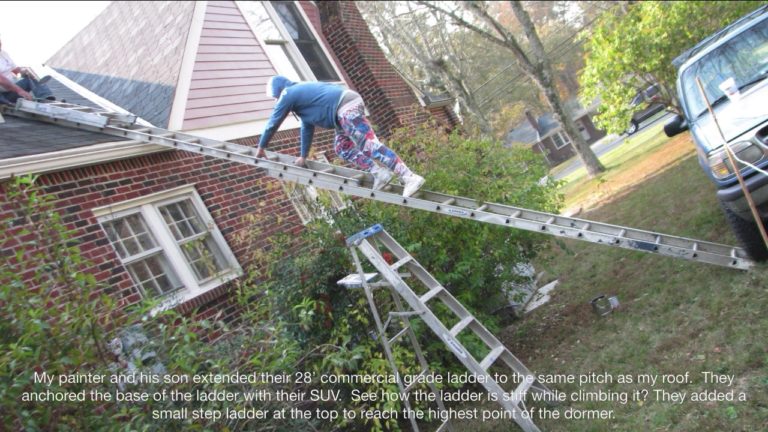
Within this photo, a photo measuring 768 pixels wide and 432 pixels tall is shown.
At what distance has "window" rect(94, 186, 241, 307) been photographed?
256 inches

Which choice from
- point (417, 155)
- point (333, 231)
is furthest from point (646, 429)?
point (417, 155)

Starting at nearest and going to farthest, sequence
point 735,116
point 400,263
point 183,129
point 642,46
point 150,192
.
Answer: point 400,263
point 735,116
point 150,192
point 183,129
point 642,46

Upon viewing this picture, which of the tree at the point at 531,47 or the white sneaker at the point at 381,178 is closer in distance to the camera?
the white sneaker at the point at 381,178

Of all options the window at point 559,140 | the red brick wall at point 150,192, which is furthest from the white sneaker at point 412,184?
the window at point 559,140

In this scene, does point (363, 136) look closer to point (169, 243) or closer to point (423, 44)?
point (169, 243)

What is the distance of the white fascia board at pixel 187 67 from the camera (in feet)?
26.3

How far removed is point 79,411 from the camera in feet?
10.9

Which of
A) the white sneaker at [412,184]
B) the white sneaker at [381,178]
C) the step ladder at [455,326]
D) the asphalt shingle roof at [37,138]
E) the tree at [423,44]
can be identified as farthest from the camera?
the tree at [423,44]

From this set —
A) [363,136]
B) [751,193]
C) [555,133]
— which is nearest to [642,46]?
[751,193]

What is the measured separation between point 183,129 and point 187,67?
130cm

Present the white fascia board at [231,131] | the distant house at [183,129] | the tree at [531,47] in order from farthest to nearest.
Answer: the tree at [531,47] → the white fascia board at [231,131] → the distant house at [183,129]

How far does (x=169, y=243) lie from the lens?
270 inches

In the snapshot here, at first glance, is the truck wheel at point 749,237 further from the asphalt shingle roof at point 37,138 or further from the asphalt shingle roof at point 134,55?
the asphalt shingle roof at point 134,55

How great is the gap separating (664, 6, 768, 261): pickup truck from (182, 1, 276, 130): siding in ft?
20.7
